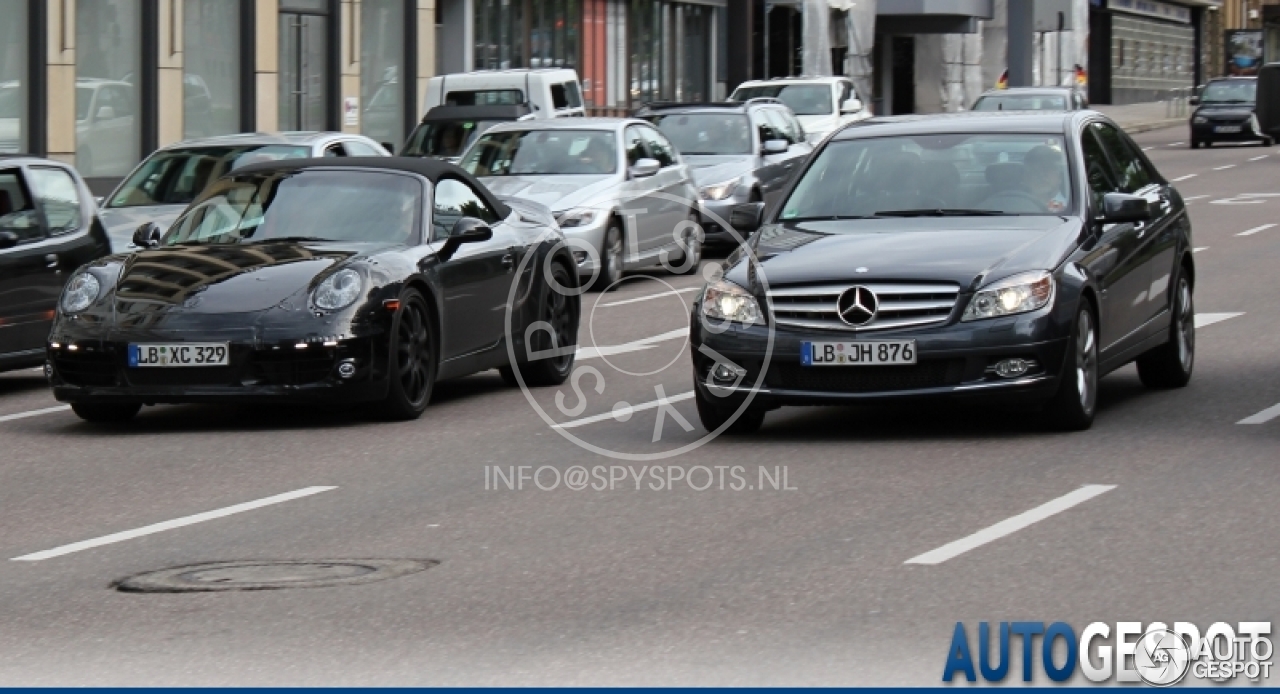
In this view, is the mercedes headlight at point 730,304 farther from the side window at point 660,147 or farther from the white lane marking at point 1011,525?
the side window at point 660,147

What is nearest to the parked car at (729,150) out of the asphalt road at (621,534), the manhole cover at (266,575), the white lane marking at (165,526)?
the asphalt road at (621,534)

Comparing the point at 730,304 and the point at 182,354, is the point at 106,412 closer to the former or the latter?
the point at 182,354

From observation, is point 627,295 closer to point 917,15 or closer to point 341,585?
point 341,585

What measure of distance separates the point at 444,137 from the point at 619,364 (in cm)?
1224

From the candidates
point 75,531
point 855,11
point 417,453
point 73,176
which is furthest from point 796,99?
point 75,531

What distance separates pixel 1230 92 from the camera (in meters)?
56.0

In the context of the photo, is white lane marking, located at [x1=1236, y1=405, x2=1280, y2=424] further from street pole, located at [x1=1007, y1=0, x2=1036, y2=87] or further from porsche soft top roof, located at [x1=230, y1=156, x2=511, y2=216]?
street pole, located at [x1=1007, y1=0, x2=1036, y2=87]

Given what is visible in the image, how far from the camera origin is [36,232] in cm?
1491

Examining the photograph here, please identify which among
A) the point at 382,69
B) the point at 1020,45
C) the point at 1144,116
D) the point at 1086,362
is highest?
the point at 1020,45

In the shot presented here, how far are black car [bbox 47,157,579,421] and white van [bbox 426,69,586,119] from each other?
60.1ft

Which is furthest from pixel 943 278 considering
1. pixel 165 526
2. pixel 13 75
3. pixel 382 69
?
pixel 382 69

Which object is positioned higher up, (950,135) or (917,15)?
(917,15)

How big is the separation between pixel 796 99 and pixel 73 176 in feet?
76.8

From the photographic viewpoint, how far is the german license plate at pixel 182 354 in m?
11.9
